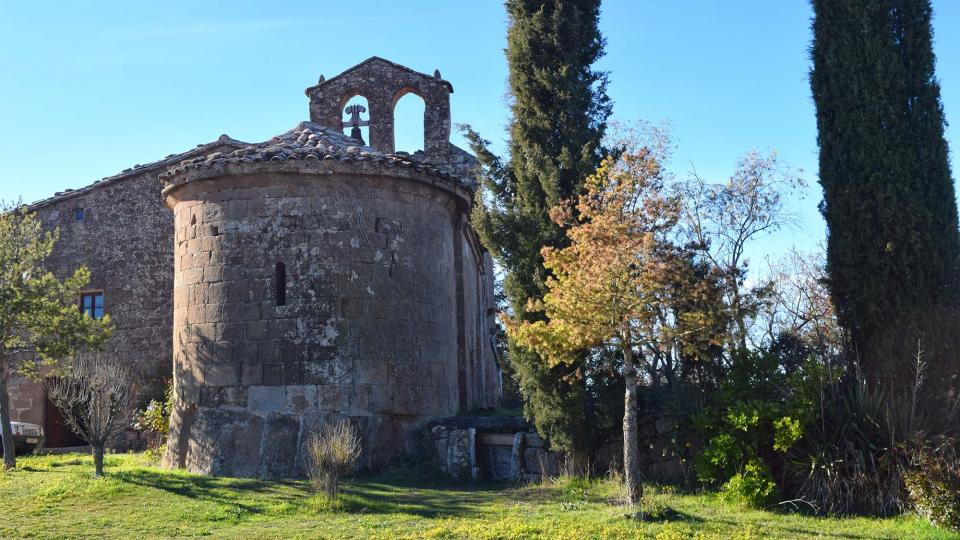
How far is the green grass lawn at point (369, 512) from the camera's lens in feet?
28.6

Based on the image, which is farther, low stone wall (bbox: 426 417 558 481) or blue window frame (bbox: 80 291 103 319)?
blue window frame (bbox: 80 291 103 319)

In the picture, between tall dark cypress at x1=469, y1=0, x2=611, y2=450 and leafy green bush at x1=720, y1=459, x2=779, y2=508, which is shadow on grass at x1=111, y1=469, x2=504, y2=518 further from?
leafy green bush at x1=720, y1=459, x2=779, y2=508

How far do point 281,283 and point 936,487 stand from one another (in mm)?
8535

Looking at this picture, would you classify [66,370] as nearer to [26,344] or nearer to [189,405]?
[26,344]

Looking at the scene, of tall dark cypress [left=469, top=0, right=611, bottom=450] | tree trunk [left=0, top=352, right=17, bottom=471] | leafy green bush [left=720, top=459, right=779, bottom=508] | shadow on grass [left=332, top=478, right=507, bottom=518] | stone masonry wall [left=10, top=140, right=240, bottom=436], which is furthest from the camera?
stone masonry wall [left=10, top=140, right=240, bottom=436]

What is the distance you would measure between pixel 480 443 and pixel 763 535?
16.4 ft

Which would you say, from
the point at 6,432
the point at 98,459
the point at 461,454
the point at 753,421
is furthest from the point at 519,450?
the point at 6,432

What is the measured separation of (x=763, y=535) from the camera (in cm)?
847

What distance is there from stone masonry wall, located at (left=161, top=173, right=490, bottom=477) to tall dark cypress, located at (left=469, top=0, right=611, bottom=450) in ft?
5.92

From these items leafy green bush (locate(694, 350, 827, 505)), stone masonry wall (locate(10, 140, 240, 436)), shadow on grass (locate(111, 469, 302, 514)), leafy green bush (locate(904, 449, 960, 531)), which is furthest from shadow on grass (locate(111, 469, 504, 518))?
stone masonry wall (locate(10, 140, 240, 436))

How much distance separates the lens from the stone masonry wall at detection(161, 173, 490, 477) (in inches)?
488

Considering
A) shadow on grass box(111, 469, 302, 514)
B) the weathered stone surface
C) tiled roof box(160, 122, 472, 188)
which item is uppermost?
tiled roof box(160, 122, 472, 188)

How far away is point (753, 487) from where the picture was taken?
31.4 feet

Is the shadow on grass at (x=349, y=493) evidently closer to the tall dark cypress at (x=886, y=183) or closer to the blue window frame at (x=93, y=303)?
the tall dark cypress at (x=886, y=183)
